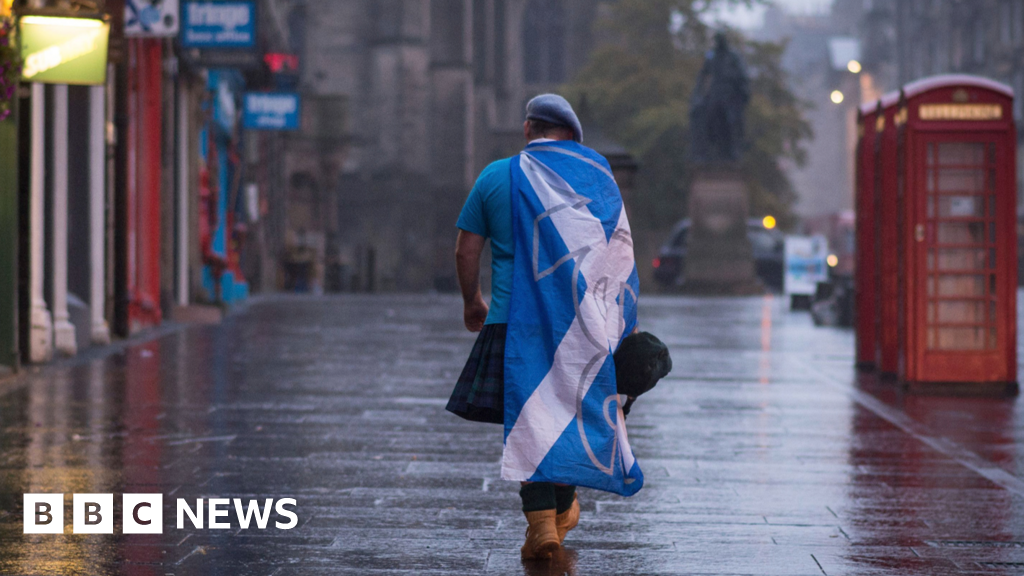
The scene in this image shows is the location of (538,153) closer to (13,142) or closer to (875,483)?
(875,483)

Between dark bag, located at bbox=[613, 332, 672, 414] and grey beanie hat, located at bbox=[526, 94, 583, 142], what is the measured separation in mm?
775

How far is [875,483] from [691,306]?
19194 mm

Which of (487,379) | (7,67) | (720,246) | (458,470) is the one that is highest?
(7,67)

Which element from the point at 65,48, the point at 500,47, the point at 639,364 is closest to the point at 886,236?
the point at 65,48

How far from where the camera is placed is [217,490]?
6355 millimetres

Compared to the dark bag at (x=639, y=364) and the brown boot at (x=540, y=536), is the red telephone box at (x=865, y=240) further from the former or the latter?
the brown boot at (x=540, y=536)

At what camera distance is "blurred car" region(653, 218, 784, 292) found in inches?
1367

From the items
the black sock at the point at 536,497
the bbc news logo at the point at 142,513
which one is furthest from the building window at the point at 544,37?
the black sock at the point at 536,497

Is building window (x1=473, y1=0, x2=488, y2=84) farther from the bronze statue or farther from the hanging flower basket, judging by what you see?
the hanging flower basket

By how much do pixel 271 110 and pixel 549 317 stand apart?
22042mm

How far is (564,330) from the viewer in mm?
5043

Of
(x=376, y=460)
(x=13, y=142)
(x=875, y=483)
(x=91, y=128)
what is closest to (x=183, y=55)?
(x=91, y=128)

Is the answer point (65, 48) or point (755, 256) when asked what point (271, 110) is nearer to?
point (755, 256)

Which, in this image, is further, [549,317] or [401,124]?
[401,124]
